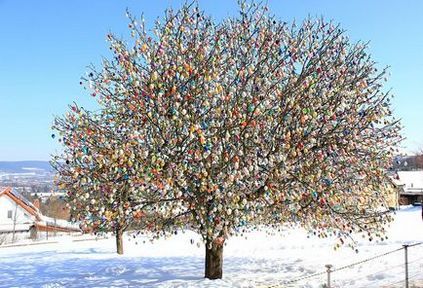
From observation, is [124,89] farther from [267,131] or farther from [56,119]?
[267,131]

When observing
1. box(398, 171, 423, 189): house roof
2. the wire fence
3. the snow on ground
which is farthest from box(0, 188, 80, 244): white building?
box(398, 171, 423, 189): house roof

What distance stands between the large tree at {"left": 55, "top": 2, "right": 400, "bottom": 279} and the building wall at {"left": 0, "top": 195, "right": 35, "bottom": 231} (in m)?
57.1

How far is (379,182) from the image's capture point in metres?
12.8

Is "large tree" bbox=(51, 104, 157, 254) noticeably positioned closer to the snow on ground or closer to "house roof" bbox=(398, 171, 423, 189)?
the snow on ground

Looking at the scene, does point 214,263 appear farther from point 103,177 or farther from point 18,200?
point 18,200

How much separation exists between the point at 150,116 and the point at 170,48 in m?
2.45

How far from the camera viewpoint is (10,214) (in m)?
63.5

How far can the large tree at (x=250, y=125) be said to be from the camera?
11000mm

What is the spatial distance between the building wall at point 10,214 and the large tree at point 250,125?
A: 187ft

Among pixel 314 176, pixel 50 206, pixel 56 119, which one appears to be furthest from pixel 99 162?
pixel 50 206

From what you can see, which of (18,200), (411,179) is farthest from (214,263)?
(411,179)

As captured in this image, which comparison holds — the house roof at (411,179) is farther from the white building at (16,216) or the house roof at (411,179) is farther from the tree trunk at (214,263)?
the tree trunk at (214,263)

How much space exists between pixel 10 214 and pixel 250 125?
2424 inches

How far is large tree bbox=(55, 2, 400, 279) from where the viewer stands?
36.1 ft
